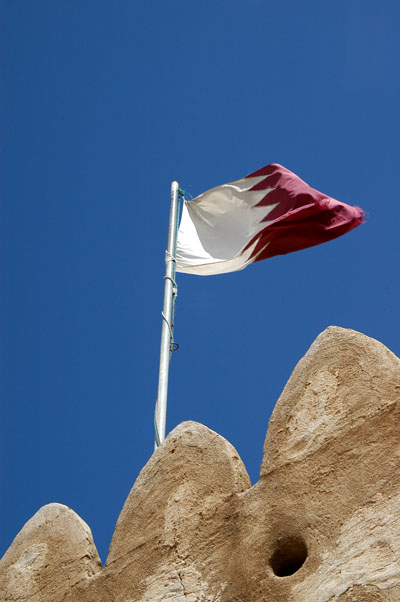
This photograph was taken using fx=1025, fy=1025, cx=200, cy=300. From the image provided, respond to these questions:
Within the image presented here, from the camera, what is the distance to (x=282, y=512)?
4.66 meters

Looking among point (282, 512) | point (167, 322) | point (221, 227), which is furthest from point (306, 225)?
point (282, 512)

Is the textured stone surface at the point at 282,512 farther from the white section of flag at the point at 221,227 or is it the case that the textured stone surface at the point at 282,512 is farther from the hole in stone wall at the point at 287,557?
the white section of flag at the point at 221,227

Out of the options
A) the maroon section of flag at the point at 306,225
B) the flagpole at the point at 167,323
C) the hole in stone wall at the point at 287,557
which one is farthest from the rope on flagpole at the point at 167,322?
the hole in stone wall at the point at 287,557

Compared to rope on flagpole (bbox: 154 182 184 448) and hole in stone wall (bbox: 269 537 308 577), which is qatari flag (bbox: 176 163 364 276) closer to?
rope on flagpole (bbox: 154 182 184 448)

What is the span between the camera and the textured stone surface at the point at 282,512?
4.35m

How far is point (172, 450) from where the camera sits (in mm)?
5340

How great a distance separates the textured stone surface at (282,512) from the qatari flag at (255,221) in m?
5.13

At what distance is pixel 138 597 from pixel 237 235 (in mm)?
6202

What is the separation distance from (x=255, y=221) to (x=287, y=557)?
6.45 meters

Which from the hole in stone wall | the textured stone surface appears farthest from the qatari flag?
the hole in stone wall

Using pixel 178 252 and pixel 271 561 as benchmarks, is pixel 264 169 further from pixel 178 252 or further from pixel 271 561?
pixel 271 561

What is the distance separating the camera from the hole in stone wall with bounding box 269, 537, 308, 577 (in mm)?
4609

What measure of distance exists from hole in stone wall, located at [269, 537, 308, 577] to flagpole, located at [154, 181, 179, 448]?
2.60 meters

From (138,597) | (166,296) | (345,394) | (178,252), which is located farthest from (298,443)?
(178,252)
